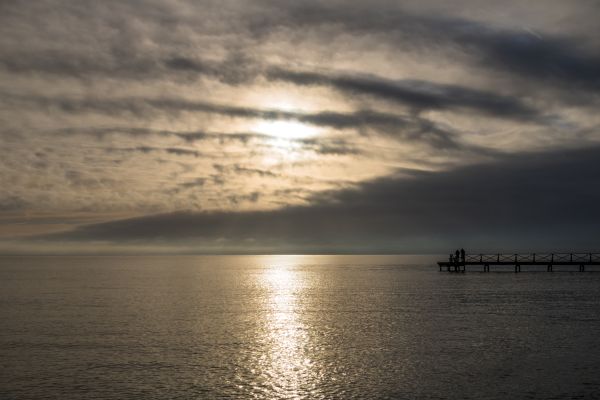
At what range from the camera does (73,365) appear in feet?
105

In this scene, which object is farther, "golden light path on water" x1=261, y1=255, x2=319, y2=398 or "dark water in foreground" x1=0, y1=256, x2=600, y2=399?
"golden light path on water" x1=261, y1=255, x2=319, y2=398

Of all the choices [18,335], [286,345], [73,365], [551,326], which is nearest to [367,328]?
[286,345]

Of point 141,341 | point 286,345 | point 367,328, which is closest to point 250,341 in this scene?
point 286,345

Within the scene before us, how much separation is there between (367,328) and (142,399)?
25.0 metres

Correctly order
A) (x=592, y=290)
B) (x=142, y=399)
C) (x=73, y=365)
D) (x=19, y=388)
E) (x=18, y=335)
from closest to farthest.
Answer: (x=142, y=399)
(x=19, y=388)
(x=73, y=365)
(x=18, y=335)
(x=592, y=290)

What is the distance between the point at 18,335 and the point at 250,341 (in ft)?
58.6

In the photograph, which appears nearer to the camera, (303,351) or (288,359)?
(288,359)

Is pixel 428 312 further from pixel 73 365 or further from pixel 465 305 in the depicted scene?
pixel 73 365

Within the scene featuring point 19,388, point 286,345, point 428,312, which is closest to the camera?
point 19,388

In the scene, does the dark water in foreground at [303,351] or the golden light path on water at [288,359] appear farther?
the golden light path on water at [288,359]

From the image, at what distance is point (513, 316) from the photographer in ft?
174

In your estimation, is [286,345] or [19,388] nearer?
[19,388]

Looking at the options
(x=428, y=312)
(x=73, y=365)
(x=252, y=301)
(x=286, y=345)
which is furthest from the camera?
(x=252, y=301)

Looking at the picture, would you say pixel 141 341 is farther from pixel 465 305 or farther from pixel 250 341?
pixel 465 305
